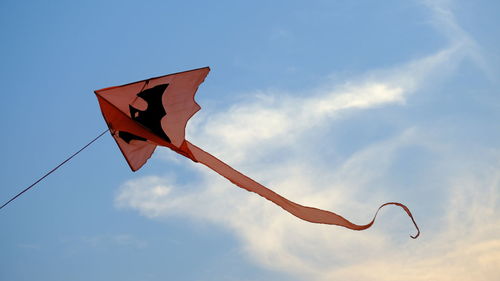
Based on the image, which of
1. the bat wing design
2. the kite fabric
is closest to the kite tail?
the kite fabric

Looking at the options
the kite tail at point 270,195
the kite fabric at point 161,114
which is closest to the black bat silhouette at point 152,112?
the kite fabric at point 161,114

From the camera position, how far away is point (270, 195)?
8.55 meters

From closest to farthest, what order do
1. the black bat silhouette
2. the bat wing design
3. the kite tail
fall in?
the bat wing design, the black bat silhouette, the kite tail

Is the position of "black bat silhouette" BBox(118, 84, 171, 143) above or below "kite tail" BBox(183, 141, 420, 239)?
below

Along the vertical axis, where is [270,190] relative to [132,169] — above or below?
above

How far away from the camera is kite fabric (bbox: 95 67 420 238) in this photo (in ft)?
24.7

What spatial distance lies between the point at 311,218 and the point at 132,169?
3.16 m

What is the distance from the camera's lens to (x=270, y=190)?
342 inches

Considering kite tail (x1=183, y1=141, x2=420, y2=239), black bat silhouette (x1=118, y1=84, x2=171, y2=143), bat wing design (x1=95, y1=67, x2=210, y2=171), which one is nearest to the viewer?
bat wing design (x1=95, y1=67, x2=210, y2=171)

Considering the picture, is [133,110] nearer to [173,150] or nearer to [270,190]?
[173,150]

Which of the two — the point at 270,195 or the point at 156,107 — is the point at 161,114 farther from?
the point at 270,195

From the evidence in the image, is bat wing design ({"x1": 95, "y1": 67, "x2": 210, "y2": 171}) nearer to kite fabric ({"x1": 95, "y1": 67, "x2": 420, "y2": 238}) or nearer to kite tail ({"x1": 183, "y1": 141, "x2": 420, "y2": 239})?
kite fabric ({"x1": 95, "y1": 67, "x2": 420, "y2": 238})

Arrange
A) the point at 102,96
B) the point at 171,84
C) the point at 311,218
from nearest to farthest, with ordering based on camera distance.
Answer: the point at 102,96 → the point at 171,84 → the point at 311,218

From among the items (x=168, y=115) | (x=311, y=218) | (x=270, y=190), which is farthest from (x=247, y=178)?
(x=168, y=115)
